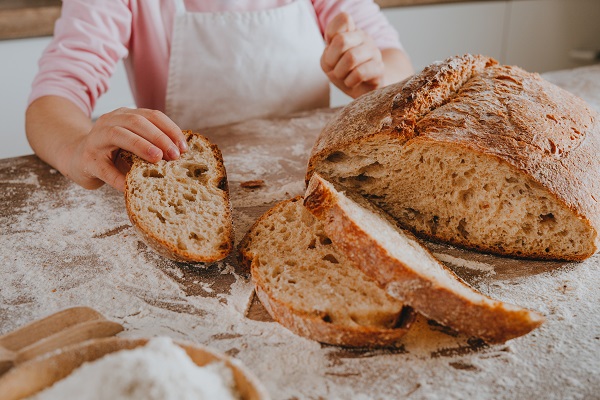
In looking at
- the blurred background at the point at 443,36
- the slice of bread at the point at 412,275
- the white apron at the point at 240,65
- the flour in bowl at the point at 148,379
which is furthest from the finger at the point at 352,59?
the blurred background at the point at 443,36

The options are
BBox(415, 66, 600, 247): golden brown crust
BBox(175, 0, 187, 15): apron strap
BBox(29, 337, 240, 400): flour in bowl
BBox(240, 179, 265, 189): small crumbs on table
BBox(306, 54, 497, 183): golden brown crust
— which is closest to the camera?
BBox(29, 337, 240, 400): flour in bowl

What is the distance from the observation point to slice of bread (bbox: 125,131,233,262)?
4.62ft

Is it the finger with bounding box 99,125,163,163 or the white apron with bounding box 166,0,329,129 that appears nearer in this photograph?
the finger with bounding box 99,125,163,163

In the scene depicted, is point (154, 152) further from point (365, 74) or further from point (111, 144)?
point (365, 74)

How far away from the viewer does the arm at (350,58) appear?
2.14 metres

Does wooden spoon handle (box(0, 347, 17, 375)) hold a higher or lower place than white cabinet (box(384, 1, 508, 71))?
higher

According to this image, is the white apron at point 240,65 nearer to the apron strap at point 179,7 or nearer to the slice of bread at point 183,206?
the apron strap at point 179,7

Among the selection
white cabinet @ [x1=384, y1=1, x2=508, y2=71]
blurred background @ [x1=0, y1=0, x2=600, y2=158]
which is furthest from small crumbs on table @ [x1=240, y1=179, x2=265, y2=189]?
white cabinet @ [x1=384, y1=1, x2=508, y2=71]

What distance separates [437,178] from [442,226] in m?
0.14

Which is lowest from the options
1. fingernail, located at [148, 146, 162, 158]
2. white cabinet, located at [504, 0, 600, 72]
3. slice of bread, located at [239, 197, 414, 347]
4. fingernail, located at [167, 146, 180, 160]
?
white cabinet, located at [504, 0, 600, 72]

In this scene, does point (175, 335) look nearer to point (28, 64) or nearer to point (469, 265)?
point (469, 265)

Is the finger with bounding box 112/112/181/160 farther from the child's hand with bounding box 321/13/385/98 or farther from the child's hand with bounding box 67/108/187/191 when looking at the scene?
the child's hand with bounding box 321/13/385/98

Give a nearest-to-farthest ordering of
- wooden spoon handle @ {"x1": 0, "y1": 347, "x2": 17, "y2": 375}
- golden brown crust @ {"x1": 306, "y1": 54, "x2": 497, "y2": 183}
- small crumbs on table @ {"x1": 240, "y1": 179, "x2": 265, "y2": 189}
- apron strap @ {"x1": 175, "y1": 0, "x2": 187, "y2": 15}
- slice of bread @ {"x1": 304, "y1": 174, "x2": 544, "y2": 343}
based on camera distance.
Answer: wooden spoon handle @ {"x1": 0, "y1": 347, "x2": 17, "y2": 375}
slice of bread @ {"x1": 304, "y1": 174, "x2": 544, "y2": 343}
golden brown crust @ {"x1": 306, "y1": 54, "x2": 497, "y2": 183}
small crumbs on table @ {"x1": 240, "y1": 179, "x2": 265, "y2": 189}
apron strap @ {"x1": 175, "y1": 0, "x2": 187, "y2": 15}

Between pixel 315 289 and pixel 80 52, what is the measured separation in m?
1.46
